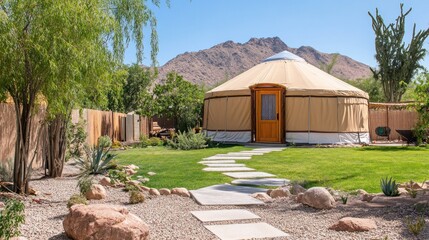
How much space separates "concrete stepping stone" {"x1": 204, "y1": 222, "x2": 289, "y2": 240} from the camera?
339 centimetres

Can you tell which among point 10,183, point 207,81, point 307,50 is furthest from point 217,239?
point 307,50

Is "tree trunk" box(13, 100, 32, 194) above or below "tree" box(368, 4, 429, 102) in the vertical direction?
below

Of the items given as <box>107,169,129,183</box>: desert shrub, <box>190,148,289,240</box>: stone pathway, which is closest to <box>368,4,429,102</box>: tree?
<box>190,148,289,240</box>: stone pathway

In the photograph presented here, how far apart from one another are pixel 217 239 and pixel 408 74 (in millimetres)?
24191

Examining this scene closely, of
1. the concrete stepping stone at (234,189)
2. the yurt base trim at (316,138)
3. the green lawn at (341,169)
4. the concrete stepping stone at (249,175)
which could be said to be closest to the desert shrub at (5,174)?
the concrete stepping stone at (234,189)

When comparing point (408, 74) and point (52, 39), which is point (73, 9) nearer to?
point (52, 39)

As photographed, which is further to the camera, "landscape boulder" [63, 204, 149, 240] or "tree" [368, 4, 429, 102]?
"tree" [368, 4, 429, 102]

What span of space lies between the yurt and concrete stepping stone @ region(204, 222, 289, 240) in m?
10.4

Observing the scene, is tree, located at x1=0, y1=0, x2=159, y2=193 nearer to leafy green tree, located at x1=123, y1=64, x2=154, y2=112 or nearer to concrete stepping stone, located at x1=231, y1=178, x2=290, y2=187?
concrete stepping stone, located at x1=231, y1=178, x2=290, y2=187

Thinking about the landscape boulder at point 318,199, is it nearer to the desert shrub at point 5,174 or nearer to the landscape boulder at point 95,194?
the landscape boulder at point 95,194

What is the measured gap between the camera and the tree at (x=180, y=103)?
18.1m

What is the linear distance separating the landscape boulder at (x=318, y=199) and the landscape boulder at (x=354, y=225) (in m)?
0.67

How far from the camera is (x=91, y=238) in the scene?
3.06 m

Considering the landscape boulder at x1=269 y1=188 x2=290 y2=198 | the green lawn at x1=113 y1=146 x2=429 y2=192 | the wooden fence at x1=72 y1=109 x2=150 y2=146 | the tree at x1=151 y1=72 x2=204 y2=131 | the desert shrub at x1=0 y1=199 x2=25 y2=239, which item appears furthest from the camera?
the tree at x1=151 y1=72 x2=204 y2=131
